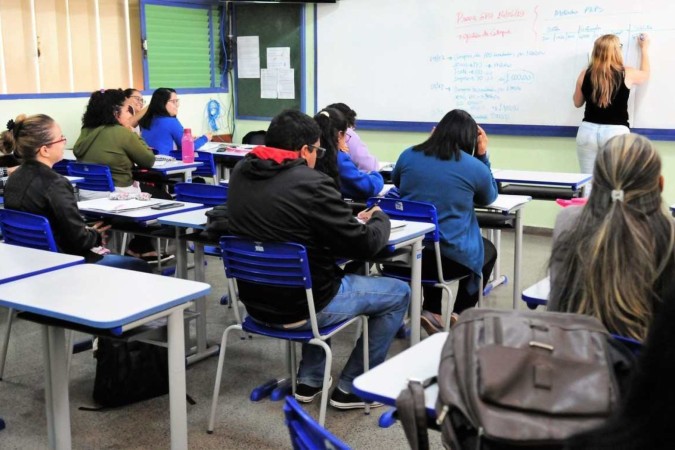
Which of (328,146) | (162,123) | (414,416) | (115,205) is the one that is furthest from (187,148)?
(414,416)

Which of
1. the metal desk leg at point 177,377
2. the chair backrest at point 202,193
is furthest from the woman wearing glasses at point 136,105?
the metal desk leg at point 177,377

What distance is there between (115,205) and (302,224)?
142 centimetres

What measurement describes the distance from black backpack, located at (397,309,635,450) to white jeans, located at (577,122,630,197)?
14.7ft

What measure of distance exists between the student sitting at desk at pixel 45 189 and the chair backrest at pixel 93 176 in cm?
134

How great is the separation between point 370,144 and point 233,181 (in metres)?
4.57

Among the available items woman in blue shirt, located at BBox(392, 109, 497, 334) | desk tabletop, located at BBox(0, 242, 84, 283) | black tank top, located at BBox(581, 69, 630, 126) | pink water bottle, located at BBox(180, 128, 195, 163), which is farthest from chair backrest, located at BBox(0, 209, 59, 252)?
black tank top, located at BBox(581, 69, 630, 126)

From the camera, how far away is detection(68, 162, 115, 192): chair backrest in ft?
15.2

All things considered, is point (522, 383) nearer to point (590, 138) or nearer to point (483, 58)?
point (590, 138)

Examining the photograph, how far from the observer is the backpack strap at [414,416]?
149cm

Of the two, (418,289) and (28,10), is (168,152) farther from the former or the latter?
(418,289)

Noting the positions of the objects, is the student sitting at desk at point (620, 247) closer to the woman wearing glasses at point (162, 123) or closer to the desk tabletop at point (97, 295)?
the desk tabletop at point (97, 295)

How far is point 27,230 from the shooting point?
314cm

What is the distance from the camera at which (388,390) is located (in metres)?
1.65

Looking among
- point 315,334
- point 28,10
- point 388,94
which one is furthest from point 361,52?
point 315,334
